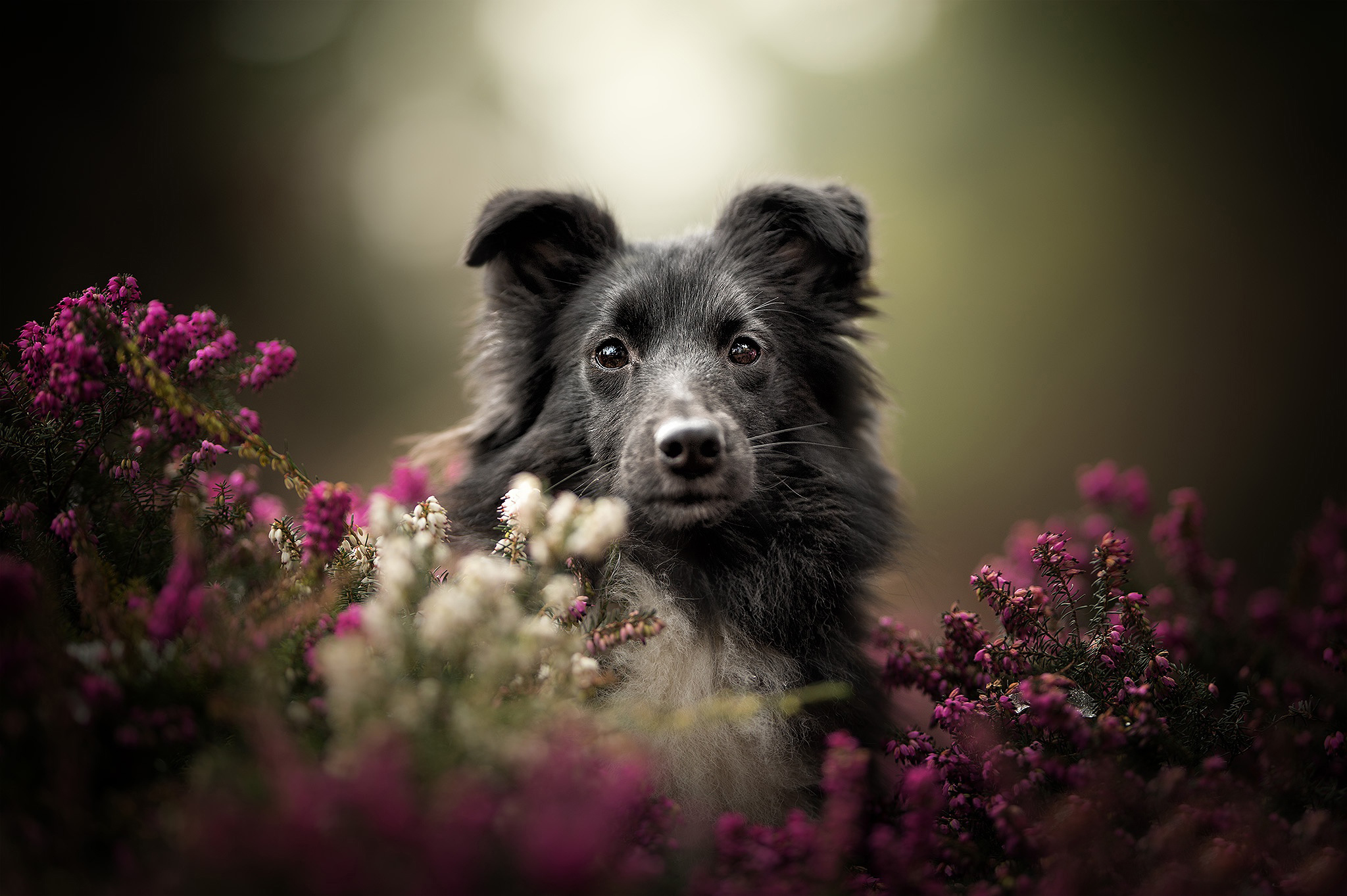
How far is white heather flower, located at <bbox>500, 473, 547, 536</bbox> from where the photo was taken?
1.70 meters

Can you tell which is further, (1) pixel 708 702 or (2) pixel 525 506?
(1) pixel 708 702

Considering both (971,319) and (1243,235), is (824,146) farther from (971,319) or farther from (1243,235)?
(1243,235)

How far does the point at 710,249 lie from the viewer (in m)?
3.23

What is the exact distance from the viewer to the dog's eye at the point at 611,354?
118 inches

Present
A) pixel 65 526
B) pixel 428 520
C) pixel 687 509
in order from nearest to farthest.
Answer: pixel 65 526
pixel 428 520
pixel 687 509

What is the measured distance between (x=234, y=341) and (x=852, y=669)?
2.13 metres

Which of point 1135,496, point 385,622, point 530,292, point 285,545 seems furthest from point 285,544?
point 1135,496

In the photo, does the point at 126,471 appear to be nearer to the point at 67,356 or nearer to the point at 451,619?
the point at 67,356

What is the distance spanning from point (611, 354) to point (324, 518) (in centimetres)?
147

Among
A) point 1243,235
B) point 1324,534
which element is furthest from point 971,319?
point 1324,534

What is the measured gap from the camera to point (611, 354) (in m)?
3.02

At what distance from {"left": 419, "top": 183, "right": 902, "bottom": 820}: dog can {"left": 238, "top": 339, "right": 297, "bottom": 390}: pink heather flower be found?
0.90 metres

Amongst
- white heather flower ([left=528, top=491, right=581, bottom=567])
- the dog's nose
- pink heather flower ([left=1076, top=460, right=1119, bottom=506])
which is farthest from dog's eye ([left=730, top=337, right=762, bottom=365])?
pink heather flower ([left=1076, top=460, right=1119, bottom=506])

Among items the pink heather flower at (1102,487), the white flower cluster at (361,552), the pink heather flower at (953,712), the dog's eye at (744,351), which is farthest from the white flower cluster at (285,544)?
the pink heather flower at (1102,487)
